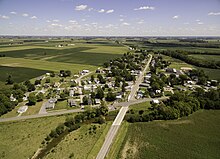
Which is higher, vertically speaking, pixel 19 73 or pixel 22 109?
pixel 19 73

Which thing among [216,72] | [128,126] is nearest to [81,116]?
[128,126]

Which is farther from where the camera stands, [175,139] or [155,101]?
[155,101]

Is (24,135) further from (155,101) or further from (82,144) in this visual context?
(155,101)

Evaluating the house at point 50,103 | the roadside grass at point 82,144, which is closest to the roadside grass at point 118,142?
the roadside grass at point 82,144

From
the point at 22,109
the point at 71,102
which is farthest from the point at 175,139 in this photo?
the point at 22,109

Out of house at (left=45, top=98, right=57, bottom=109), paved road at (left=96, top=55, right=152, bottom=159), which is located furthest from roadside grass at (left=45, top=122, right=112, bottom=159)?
house at (left=45, top=98, right=57, bottom=109)

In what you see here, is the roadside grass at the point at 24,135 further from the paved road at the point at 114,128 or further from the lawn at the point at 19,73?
the lawn at the point at 19,73

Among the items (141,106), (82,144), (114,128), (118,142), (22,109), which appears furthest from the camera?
(141,106)
